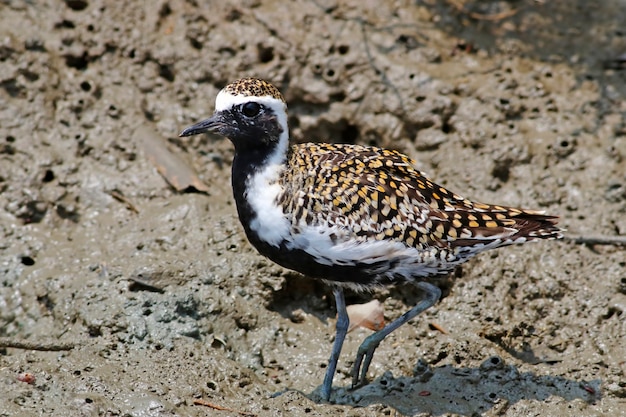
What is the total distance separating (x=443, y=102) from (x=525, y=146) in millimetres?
728

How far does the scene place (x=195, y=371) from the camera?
5.25 m

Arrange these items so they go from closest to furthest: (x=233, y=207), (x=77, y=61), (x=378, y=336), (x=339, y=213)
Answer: (x=339, y=213)
(x=378, y=336)
(x=233, y=207)
(x=77, y=61)

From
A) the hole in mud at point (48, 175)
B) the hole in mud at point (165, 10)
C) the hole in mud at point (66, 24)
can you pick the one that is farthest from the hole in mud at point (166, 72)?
the hole in mud at point (48, 175)

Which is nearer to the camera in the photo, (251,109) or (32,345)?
(251,109)

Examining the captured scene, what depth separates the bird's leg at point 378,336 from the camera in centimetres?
535

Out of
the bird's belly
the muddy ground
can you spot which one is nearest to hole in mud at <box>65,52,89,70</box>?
the muddy ground

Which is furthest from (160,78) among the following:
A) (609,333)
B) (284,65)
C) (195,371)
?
(609,333)

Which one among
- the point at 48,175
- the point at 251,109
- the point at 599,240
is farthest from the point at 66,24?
the point at 599,240

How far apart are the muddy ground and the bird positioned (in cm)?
73

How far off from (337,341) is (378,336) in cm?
27

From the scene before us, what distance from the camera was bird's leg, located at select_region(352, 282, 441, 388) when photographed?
5352 millimetres

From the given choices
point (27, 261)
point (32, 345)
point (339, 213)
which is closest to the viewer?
point (339, 213)

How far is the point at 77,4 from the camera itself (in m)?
7.16

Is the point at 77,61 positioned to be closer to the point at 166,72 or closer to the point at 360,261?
the point at 166,72
